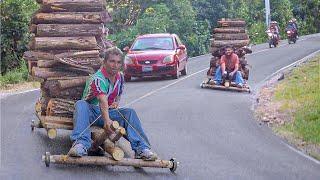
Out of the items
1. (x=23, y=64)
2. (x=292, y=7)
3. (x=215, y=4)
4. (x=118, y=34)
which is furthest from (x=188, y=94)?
(x=292, y=7)

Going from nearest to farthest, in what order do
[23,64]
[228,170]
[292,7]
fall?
[228,170], [23,64], [292,7]

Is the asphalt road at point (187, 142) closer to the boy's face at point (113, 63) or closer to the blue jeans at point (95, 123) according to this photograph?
the blue jeans at point (95, 123)

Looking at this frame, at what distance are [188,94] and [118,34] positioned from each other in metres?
21.8

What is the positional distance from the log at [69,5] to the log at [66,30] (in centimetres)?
34

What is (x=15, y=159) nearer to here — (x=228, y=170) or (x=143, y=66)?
(x=228, y=170)

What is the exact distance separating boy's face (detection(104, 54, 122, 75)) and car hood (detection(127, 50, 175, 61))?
53.0ft

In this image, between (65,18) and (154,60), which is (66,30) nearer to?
(65,18)

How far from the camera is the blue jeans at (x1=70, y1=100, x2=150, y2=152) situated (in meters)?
10.0

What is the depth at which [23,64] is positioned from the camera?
29562mm

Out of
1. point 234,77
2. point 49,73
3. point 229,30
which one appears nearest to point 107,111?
point 49,73

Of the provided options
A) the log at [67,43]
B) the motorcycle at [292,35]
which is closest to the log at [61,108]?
the log at [67,43]

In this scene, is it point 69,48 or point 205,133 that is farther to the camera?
point 205,133

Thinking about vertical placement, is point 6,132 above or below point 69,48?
below

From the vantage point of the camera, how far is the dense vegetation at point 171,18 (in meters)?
30.2
